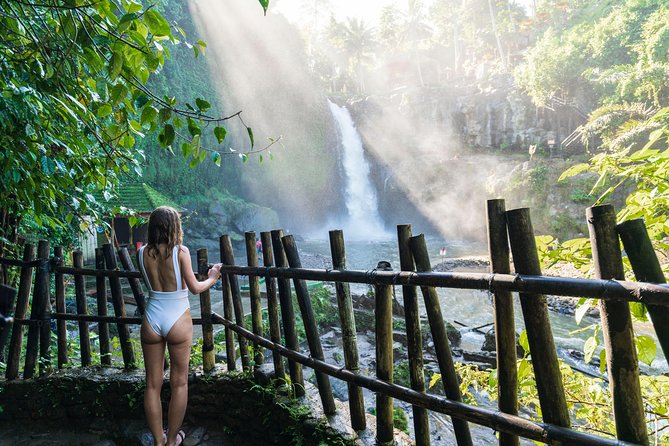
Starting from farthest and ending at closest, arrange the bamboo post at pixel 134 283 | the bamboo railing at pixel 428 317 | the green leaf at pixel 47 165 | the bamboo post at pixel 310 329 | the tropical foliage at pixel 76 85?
the bamboo post at pixel 134 283, the bamboo post at pixel 310 329, the green leaf at pixel 47 165, the tropical foliage at pixel 76 85, the bamboo railing at pixel 428 317

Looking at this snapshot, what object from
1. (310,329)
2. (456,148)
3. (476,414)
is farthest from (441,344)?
(456,148)

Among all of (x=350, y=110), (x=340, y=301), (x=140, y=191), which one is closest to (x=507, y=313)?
(x=340, y=301)

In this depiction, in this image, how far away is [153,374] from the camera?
2.60 meters

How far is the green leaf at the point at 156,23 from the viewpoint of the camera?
175cm

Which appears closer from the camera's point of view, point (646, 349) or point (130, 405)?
point (646, 349)

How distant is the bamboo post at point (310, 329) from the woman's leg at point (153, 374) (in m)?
1.00

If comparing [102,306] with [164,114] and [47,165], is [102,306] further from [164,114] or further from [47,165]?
[164,114]

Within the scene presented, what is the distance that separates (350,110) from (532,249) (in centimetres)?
3326

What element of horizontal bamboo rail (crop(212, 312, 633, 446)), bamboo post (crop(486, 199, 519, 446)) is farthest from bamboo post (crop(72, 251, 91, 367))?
bamboo post (crop(486, 199, 519, 446))

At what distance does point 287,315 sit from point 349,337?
1.86 ft

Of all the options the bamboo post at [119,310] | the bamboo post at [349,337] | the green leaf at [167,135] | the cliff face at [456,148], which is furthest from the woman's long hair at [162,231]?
the cliff face at [456,148]

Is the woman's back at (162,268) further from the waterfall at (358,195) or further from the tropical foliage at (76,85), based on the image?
the waterfall at (358,195)

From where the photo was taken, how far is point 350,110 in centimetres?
3319

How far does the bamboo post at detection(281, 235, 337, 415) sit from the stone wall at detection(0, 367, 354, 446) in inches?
6.2
